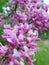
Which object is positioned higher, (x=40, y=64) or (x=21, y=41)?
(x=21, y=41)

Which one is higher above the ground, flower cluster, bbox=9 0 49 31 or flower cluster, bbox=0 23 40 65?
flower cluster, bbox=0 23 40 65

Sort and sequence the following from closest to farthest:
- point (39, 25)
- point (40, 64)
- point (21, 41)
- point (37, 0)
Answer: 1. point (21, 41)
2. point (39, 25)
3. point (37, 0)
4. point (40, 64)

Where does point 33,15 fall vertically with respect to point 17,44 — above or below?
below

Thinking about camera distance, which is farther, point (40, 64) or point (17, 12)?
point (40, 64)

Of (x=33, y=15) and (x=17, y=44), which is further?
(x=33, y=15)

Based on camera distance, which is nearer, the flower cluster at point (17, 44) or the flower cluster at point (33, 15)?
the flower cluster at point (17, 44)

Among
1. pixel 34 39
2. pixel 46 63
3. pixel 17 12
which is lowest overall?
pixel 46 63

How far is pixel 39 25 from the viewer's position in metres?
2.54

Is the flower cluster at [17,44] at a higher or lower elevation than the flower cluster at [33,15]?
higher

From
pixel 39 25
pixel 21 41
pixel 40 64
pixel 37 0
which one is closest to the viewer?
pixel 21 41

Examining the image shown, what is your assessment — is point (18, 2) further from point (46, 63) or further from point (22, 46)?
point (22, 46)

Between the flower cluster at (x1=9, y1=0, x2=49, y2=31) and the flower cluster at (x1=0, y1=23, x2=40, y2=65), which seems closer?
the flower cluster at (x1=0, y1=23, x2=40, y2=65)

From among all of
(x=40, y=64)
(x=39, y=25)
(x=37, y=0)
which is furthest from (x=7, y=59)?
(x=40, y=64)

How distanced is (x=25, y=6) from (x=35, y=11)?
1.32 ft
